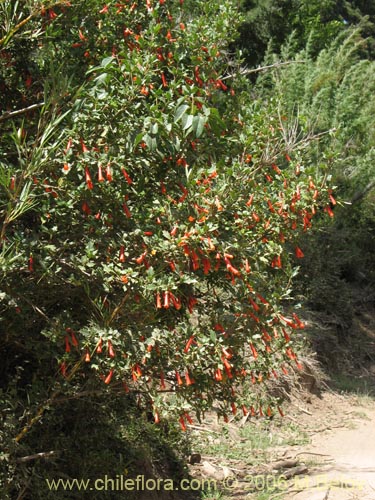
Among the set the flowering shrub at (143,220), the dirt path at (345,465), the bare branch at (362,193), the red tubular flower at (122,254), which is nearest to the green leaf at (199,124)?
the flowering shrub at (143,220)

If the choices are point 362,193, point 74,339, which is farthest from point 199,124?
point 362,193

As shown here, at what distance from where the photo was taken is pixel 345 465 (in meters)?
6.31

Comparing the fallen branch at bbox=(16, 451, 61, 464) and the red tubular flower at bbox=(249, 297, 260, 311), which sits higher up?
the red tubular flower at bbox=(249, 297, 260, 311)

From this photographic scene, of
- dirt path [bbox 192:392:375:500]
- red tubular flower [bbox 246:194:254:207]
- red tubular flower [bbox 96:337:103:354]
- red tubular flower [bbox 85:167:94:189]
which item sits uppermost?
red tubular flower [bbox 85:167:94:189]

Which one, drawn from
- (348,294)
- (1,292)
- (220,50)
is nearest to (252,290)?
(1,292)

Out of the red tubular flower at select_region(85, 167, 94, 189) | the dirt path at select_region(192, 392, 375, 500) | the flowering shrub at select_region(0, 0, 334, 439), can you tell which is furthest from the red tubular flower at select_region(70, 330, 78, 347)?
the dirt path at select_region(192, 392, 375, 500)

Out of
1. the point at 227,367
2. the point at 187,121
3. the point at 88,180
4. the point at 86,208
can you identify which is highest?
the point at 187,121

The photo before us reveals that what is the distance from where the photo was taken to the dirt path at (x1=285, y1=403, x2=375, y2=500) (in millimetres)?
5367

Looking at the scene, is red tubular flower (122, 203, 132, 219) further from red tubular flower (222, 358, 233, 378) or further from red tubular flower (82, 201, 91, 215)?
red tubular flower (222, 358, 233, 378)

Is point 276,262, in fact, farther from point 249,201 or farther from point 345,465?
point 345,465

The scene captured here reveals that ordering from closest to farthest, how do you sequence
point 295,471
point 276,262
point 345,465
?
point 276,262 → point 295,471 → point 345,465

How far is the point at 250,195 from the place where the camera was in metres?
3.63

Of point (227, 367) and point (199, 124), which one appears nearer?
point (199, 124)

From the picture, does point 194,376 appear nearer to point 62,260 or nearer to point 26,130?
point 62,260
